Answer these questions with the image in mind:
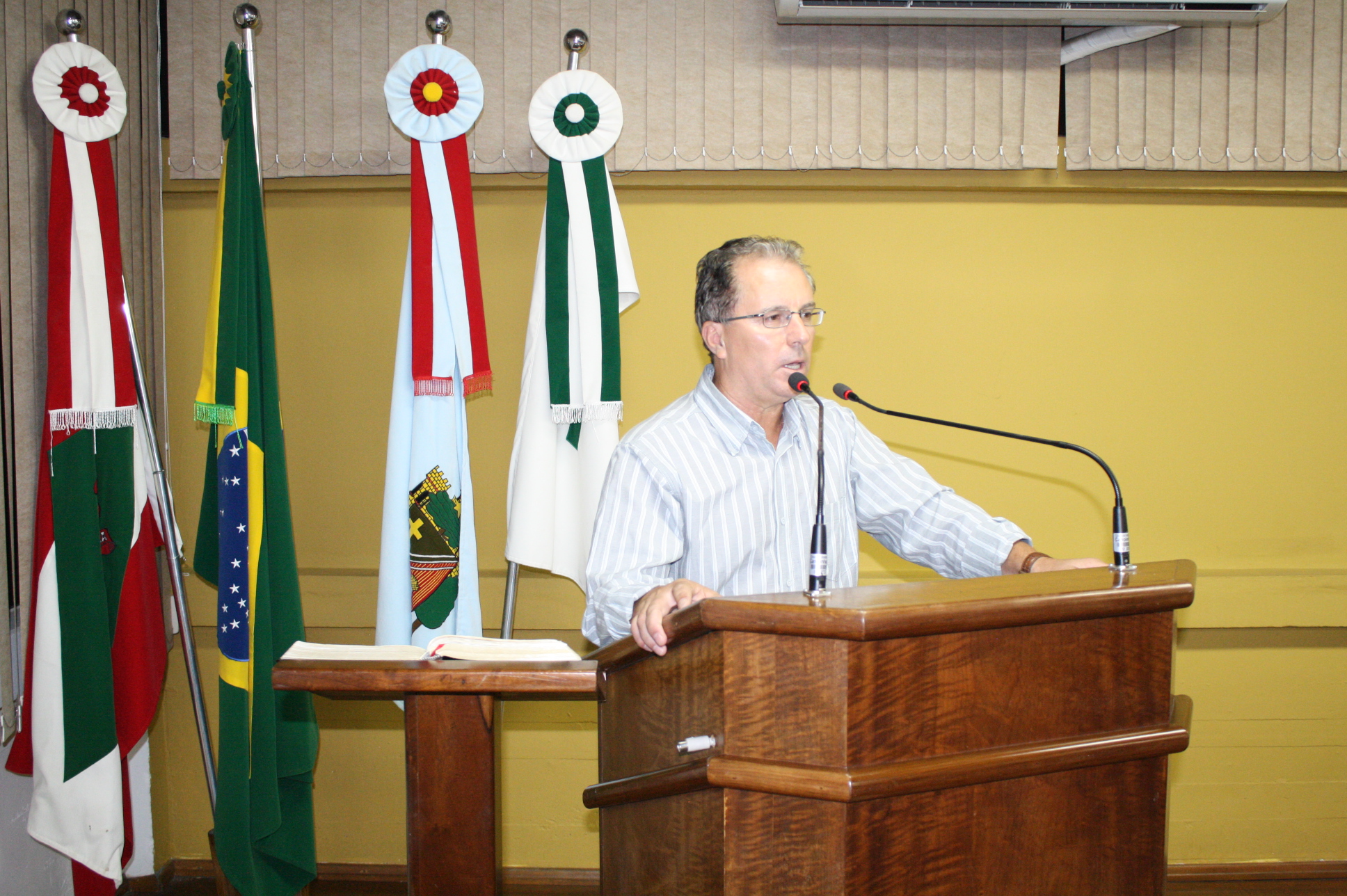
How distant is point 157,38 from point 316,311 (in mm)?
940

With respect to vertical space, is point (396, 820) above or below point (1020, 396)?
below

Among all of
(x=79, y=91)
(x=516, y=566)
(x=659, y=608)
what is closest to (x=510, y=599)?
(x=516, y=566)

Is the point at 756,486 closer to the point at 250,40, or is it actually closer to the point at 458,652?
the point at 458,652

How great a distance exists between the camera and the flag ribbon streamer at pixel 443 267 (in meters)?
2.49

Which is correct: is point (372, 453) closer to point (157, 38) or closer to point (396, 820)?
point (396, 820)

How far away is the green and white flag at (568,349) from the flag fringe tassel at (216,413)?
728 mm

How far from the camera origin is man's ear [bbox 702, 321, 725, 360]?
1913mm

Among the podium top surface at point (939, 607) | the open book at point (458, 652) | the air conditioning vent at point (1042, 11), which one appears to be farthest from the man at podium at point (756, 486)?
the air conditioning vent at point (1042, 11)

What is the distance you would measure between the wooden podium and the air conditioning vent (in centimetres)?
195

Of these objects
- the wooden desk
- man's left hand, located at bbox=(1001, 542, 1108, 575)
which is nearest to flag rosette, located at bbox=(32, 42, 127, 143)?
the wooden desk

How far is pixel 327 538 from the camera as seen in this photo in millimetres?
2949

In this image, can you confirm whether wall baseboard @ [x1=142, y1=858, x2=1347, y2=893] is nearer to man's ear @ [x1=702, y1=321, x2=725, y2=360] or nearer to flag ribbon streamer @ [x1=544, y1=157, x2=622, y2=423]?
flag ribbon streamer @ [x1=544, y1=157, x2=622, y2=423]

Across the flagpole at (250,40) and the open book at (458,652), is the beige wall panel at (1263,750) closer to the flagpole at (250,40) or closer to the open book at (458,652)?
the open book at (458,652)

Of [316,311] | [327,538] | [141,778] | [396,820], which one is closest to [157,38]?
[316,311]
